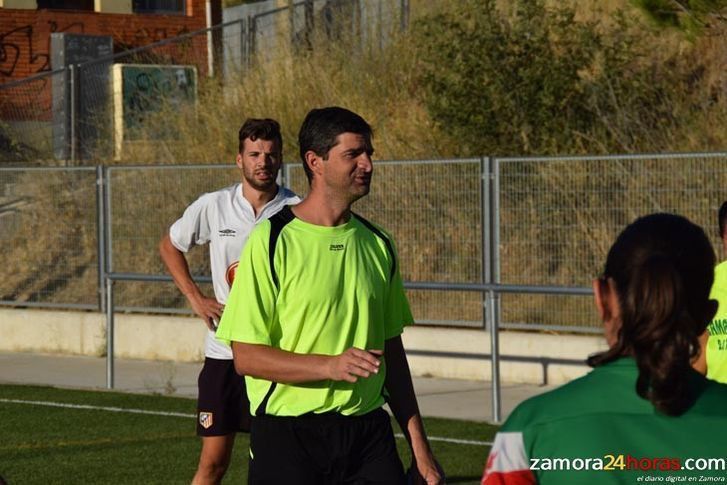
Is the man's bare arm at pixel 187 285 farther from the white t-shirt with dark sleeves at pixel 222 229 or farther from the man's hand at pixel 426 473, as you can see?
the man's hand at pixel 426 473

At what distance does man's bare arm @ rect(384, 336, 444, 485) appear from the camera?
17.3 ft

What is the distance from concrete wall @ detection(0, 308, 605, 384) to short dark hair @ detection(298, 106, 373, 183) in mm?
8374

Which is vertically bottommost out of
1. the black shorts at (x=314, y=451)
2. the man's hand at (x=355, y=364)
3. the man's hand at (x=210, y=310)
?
the black shorts at (x=314, y=451)

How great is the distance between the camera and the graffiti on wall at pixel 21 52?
29984 millimetres

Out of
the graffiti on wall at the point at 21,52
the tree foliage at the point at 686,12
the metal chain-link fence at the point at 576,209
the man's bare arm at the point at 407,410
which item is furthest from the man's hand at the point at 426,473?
the graffiti on wall at the point at 21,52

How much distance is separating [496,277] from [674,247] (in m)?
11.9

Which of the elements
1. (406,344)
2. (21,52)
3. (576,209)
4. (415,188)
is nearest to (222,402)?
(576,209)

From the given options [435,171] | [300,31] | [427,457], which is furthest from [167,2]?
[427,457]

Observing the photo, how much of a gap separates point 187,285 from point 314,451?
290cm

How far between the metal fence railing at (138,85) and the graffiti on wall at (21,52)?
209 cm

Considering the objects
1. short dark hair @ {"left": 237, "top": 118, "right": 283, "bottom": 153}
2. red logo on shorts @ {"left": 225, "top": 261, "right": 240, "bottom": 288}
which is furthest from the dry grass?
red logo on shorts @ {"left": 225, "top": 261, "right": 240, "bottom": 288}

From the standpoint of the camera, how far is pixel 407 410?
547 centimetres

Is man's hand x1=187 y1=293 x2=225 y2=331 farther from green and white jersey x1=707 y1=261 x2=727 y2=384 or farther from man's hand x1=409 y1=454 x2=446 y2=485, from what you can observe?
green and white jersey x1=707 y1=261 x2=727 y2=384

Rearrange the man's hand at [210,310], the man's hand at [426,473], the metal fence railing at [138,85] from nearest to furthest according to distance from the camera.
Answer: the man's hand at [426,473] → the man's hand at [210,310] → the metal fence railing at [138,85]
